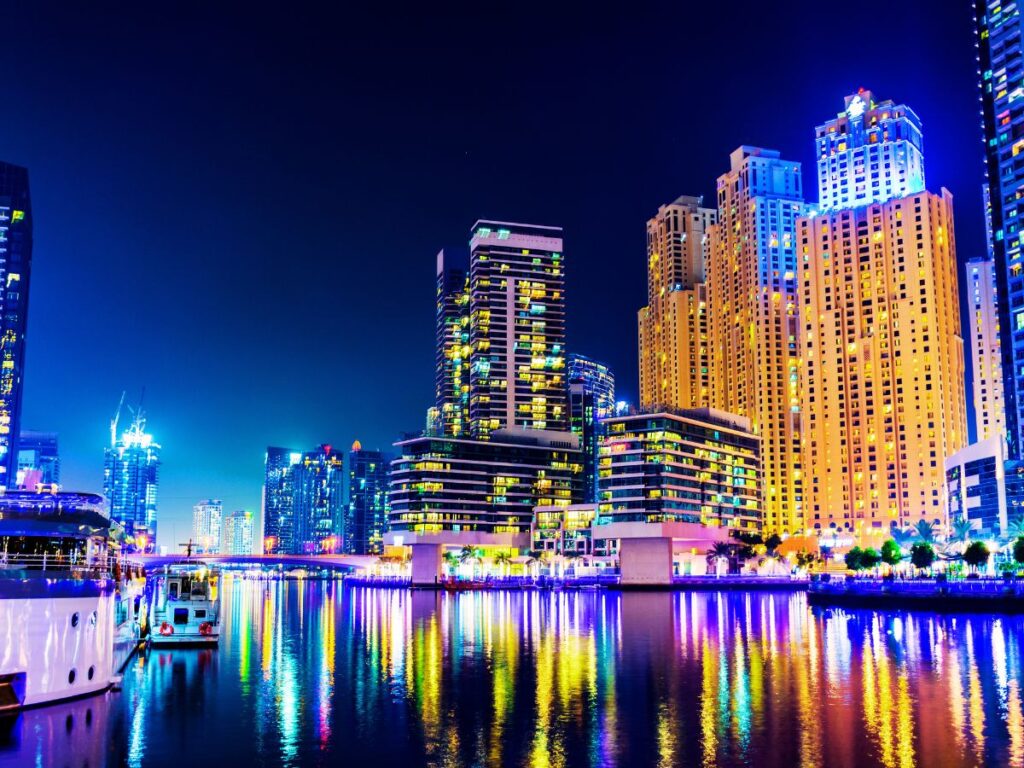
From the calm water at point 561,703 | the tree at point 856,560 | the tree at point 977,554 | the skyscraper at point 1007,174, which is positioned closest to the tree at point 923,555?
the tree at point 977,554

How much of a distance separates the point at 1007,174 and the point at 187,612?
523 feet

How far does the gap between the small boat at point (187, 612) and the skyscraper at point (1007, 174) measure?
464 ft

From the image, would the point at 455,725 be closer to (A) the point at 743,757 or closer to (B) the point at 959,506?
(A) the point at 743,757

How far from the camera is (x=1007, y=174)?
175125 mm

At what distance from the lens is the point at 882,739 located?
123 ft

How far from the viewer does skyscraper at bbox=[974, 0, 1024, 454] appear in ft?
560

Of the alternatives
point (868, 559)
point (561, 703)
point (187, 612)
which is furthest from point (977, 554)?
point (561, 703)

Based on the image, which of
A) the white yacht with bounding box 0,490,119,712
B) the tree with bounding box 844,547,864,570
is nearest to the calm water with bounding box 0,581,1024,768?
the white yacht with bounding box 0,490,119,712

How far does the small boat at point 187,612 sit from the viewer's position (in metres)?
72.2

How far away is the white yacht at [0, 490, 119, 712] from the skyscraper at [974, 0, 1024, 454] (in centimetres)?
15897

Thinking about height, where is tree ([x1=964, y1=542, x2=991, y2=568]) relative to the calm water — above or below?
above

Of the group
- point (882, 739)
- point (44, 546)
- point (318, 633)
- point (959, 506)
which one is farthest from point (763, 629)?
point (959, 506)

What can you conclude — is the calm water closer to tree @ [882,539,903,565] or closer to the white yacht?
the white yacht

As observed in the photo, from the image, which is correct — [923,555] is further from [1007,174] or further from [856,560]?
[1007,174]
